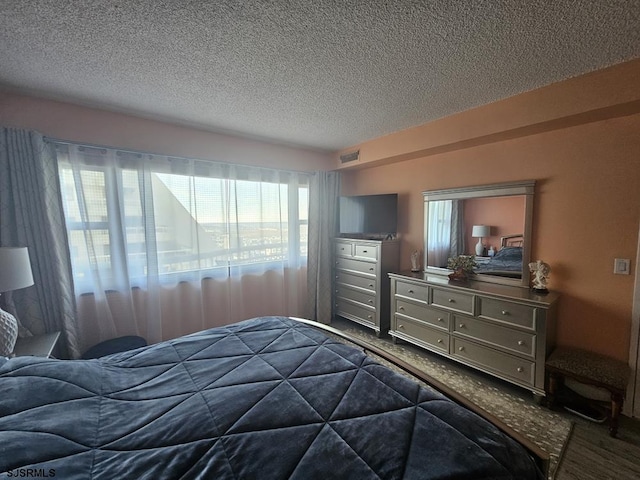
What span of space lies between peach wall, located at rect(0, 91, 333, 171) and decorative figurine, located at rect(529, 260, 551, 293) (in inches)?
114

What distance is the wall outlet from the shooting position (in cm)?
198

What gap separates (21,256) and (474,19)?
3.07 metres

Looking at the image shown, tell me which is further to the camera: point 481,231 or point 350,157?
point 350,157

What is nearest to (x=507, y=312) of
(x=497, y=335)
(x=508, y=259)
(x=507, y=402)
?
(x=497, y=335)

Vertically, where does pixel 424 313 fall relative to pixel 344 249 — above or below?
below

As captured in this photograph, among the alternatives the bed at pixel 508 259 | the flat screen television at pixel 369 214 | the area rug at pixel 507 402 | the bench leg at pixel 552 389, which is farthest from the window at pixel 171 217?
the bench leg at pixel 552 389

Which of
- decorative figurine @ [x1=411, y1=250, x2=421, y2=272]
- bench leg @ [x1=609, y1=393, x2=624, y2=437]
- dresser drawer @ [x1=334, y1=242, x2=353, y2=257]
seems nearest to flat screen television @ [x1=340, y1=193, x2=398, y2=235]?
dresser drawer @ [x1=334, y1=242, x2=353, y2=257]

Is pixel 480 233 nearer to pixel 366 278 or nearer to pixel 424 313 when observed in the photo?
pixel 424 313

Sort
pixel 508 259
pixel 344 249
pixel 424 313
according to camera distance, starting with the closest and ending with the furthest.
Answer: pixel 508 259
pixel 424 313
pixel 344 249

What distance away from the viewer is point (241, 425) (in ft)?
3.14

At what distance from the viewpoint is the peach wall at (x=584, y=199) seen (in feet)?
6.41

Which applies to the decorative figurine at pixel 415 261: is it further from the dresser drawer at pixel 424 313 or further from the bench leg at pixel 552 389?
the bench leg at pixel 552 389

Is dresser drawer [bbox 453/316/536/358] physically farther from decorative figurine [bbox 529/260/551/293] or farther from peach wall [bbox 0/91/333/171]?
peach wall [bbox 0/91/333/171]

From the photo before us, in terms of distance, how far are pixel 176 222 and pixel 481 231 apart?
326 centimetres
